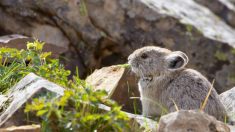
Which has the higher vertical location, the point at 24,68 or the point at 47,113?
the point at 24,68

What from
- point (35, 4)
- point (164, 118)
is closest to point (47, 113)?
point (164, 118)

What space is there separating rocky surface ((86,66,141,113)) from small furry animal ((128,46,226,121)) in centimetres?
16

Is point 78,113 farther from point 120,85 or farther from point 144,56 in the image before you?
point 144,56

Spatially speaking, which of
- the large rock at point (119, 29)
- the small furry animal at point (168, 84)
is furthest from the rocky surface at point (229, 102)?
the large rock at point (119, 29)

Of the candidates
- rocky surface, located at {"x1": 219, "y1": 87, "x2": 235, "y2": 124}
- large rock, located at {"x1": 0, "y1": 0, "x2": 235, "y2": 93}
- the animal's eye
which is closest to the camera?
rocky surface, located at {"x1": 219, "y1": 87, "x2": 235, "y2": 124}

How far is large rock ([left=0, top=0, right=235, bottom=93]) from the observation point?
10906 millimetres

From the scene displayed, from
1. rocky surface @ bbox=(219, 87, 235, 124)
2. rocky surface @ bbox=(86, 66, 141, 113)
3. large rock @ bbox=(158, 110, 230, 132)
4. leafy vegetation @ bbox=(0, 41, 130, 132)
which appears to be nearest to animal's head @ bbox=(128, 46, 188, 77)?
rocky surface @ bbox=(86, 66, 141, 113)

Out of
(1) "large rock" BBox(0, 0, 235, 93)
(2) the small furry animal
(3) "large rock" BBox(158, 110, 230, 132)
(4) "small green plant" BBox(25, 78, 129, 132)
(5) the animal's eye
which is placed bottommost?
(3) "large rock" BBox(158, 110, 230, 132)

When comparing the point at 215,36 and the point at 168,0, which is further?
the point at 168,0

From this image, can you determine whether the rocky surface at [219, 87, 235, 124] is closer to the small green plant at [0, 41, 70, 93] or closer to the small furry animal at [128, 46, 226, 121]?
the small furry animal at [128, 46, 226, 121]

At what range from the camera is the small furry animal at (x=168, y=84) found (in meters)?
6.91

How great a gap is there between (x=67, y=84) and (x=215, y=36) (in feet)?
18.8

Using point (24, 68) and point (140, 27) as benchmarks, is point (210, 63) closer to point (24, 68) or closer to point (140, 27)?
point (140, 27)

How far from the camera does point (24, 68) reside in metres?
6.96
